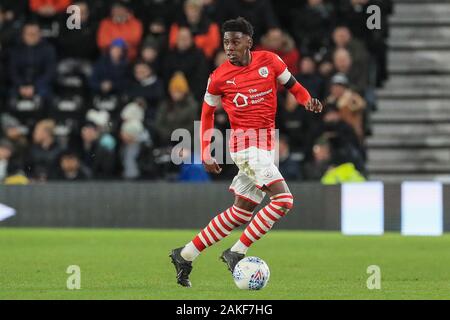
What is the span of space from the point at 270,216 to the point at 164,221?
25.8 feet

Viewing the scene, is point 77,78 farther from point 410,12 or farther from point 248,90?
point 248,90

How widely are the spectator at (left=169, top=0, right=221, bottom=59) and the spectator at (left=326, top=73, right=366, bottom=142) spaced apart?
2.09 m

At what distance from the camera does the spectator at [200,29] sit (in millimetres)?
20625

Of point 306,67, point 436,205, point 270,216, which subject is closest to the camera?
point 270,216

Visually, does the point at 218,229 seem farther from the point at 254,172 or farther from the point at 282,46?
the point at 282,46

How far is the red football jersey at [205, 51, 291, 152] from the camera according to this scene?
1141 centimetres

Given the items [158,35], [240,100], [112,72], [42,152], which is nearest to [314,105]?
[240,100]

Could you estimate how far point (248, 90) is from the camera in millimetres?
11414

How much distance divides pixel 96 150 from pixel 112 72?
1.54 m

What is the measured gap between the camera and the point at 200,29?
2075 cm

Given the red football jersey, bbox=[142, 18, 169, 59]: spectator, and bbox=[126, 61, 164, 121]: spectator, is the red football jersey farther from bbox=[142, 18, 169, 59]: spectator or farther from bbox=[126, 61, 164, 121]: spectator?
bbox=[142, 18, 169, 59]: spectator

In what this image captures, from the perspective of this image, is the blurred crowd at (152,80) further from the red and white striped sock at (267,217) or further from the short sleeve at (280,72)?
the red and white striped sock at (267,217)
